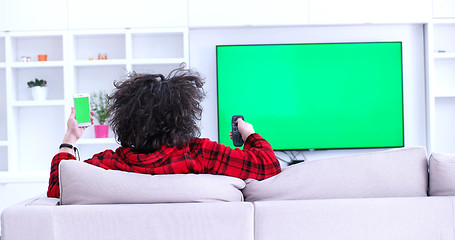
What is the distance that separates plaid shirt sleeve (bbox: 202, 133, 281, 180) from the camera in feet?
4.48

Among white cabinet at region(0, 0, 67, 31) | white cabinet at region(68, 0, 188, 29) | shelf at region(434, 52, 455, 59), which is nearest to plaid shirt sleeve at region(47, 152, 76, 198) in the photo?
white cabinet at region(68, 0, 188, 29)

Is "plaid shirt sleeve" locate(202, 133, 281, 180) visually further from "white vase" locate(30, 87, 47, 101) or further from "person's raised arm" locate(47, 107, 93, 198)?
"white vase" locate(30, 87, 47, 101)

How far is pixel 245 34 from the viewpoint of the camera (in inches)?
171

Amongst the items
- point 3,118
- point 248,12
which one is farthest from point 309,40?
point 3,118

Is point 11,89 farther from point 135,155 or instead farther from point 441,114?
point 441,114

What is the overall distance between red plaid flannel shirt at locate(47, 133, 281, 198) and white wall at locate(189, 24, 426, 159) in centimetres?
292

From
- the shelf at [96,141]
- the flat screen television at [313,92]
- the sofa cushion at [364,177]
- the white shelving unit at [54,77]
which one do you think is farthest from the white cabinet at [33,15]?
the sofa cushion at [364,177]

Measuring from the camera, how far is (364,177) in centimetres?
126

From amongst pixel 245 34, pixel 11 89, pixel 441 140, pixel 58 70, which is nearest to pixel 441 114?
pixel 441 140

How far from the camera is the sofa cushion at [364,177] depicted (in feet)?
4.14

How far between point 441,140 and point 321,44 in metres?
1.36

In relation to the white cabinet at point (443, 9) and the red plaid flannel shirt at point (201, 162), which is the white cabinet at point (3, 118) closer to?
the red plaid flannel shirt at point (201, 162)

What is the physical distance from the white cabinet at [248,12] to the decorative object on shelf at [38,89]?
1346 millimetres

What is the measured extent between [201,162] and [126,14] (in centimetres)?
304
